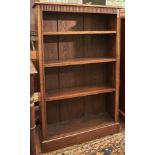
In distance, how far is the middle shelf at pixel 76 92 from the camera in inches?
76.4

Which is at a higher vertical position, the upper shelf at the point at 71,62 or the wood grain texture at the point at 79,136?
the upper shelf at the point at 71,62

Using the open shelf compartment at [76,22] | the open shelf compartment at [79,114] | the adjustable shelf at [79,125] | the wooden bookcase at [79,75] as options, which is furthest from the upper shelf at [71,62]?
the adjustable shelf at [79,125]

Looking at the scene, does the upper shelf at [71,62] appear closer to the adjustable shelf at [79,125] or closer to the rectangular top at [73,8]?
the rectangular top at [73,8]

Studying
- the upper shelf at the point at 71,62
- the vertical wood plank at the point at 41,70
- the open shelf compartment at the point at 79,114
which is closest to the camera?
the vertical wood plank at the point at 41,70

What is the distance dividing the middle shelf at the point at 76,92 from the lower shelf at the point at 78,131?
1.25 ft

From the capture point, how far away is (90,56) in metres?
2.28

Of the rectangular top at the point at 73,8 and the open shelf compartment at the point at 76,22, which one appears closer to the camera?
the rectangular top at the point at 73,8

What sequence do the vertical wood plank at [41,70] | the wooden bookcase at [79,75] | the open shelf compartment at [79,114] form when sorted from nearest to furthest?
the vertical wood plank at [41,70]
the wooden bookcase at [79,75]
the open shelf compartment at [79,114]

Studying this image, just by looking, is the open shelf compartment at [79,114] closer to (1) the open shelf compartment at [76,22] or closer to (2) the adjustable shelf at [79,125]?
(2) the adjustable shelf at [79,125]

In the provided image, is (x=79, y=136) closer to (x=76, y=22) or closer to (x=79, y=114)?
(x=79, y=114)

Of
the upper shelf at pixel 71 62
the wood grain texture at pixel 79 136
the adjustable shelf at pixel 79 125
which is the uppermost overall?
the upper shelf at pixel 71 62

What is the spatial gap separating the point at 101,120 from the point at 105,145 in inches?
13.6

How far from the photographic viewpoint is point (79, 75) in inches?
89.6
